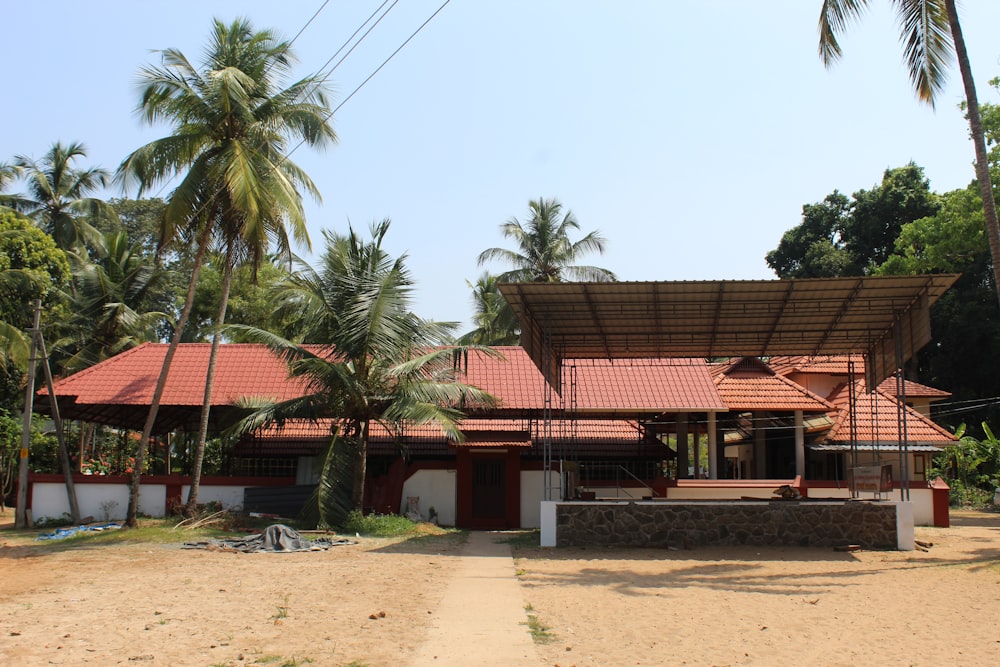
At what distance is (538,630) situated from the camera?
27.3 feet

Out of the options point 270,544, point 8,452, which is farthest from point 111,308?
point 270,544

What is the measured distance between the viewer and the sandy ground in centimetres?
738

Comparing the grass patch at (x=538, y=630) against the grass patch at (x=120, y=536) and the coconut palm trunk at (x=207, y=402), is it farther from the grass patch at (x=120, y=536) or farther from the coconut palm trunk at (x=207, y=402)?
the coconut palm trunk at (x=207, y=402)

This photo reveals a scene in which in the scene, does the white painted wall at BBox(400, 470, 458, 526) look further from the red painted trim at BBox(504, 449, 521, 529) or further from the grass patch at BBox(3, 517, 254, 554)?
the grass patch at BBox(3, 517, 254, 554)

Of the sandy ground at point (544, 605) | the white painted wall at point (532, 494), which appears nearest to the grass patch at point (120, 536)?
the sandy ground at point (544, 605)

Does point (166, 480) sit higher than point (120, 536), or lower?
higher

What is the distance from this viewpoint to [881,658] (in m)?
7.29

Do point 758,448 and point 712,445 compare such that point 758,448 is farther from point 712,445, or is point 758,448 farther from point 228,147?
point 228,147

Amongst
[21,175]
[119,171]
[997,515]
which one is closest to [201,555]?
[119,171]

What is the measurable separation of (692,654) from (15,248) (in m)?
20.5

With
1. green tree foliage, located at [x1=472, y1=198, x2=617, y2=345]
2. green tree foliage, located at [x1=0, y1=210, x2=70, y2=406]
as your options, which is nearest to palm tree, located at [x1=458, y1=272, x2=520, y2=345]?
green tree foliage, located at [x1=472, y1=198, x2=617, y2=345]

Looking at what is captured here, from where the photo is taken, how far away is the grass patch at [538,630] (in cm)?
793

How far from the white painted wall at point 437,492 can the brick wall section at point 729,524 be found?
5.37 metres

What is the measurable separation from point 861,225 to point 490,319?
1774 centimetres
